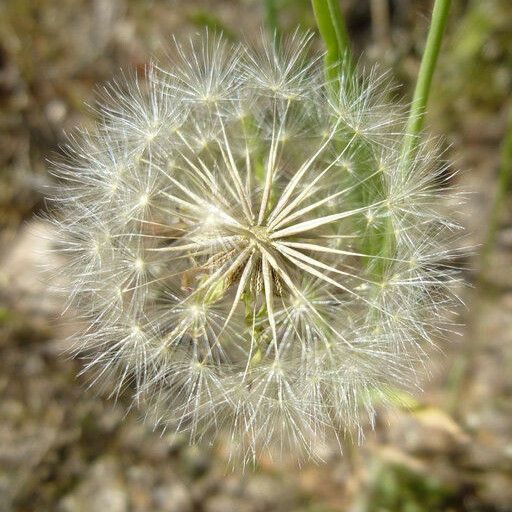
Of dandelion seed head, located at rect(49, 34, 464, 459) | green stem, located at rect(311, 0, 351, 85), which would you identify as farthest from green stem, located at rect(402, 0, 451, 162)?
green stem, located at rect(311, 0, 351, 85)

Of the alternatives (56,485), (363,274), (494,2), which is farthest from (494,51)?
(56,485)

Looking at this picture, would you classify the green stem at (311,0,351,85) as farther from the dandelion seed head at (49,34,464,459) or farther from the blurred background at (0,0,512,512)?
the blurred background at (0,0,512,512)

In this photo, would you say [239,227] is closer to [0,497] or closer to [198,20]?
[198,20]

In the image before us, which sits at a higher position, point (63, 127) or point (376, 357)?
point (63, 127)

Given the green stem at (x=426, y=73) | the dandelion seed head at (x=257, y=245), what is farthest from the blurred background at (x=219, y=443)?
the green stem at (x=426, y=73)

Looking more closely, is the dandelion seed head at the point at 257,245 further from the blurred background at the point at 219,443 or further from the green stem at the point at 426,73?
the blurred background at the point at 219,443
